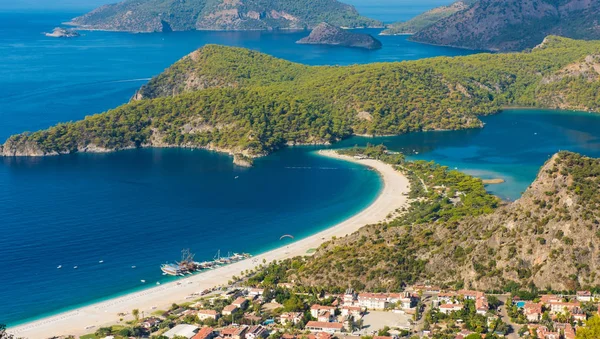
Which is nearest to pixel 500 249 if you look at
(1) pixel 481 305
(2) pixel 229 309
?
(1) pixel 481 305

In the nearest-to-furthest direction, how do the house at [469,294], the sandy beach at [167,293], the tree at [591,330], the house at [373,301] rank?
1. the tree at [591,330]
2. the house at [469,294]
3. the house at [373,301]
4. the sandy beach at [167,293]

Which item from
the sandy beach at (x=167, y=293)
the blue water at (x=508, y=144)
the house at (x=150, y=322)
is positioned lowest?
the blue water at (x=508, y=144)

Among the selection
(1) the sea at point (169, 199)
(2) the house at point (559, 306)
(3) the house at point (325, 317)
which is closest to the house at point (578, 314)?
(2) the house at point (559, 306)

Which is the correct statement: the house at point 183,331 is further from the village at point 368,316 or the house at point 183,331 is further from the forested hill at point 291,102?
the forested hill at point 291,102

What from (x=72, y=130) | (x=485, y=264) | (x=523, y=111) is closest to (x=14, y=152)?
(x=72, y=130)

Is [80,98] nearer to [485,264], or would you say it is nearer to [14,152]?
[14,152]

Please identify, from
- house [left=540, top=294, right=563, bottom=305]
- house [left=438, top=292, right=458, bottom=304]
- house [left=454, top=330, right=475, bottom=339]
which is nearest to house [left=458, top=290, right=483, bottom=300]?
house [left=438, top=292, right=458, bottom=304]

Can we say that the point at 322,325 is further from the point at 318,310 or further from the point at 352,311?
the point at 352,311
